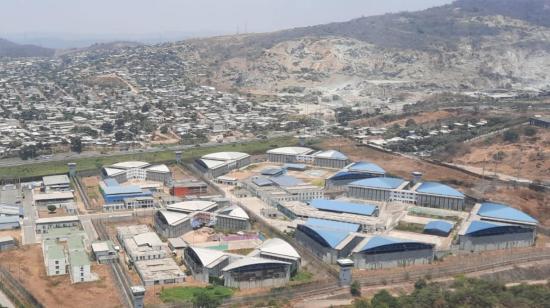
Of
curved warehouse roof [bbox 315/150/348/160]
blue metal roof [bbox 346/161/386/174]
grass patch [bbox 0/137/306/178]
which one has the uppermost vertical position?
blue metal roof [bbox 346/161/386/174]

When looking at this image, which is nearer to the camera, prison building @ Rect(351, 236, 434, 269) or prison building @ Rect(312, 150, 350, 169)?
prison building @ Rect(351, 236, 434, 269)

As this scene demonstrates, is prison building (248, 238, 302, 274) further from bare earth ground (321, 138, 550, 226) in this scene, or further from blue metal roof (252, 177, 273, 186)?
bare earth ground (321, 138, 550, 226)

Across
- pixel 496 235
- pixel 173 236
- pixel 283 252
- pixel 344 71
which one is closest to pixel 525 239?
pixel 496 235

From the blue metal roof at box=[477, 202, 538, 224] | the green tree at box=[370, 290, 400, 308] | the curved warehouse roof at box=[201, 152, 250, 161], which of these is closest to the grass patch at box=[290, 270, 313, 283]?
the green tree at box=[370, 290, 400, 308]

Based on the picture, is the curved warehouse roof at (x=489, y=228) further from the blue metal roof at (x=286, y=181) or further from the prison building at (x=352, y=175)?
the blue metal roof at (x=286, y=181)

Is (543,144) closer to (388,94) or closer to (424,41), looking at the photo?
(388,94)

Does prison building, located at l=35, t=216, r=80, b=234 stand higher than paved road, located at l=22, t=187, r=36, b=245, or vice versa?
prison building, located at l=35, t=216, r=80, b=234

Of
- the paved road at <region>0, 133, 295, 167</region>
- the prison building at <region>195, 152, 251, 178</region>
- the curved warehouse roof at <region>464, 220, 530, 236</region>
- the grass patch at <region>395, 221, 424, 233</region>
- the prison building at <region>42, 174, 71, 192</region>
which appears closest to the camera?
the curved warehouse roof at <region>464, 220, 530, 236</region>
